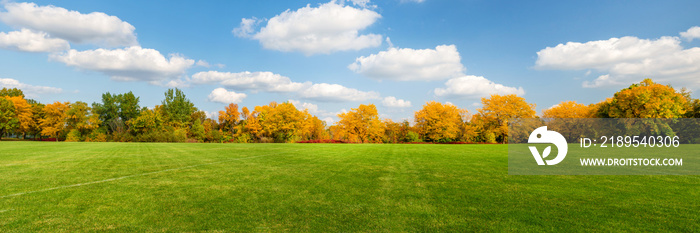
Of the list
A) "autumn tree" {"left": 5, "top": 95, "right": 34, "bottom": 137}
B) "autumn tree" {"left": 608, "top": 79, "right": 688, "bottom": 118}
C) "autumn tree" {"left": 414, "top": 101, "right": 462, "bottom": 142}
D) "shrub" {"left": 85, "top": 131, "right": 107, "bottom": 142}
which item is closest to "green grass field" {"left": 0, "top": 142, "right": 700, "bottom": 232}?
"autumn tree" {"left": 608, "top": 79, "right": 688, "bottom": 118}

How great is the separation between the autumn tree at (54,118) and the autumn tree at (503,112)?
85286mm

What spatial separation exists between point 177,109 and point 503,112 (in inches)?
2936

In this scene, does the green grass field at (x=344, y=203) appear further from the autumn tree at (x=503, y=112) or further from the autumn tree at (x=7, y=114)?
the autumn tree at (x=7, y=114)

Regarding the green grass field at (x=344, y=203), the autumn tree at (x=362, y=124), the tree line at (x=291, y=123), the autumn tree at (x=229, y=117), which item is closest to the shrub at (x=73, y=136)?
the tree line at (x=291, y=123)

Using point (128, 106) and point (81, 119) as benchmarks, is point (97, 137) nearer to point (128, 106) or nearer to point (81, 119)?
point (81, 119)

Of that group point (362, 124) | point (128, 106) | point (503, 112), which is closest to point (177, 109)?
point (128, 106)

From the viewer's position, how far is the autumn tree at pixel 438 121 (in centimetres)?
5725

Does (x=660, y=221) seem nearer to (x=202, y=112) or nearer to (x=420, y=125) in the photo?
(x=420, y=125)

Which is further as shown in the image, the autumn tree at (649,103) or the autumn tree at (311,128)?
the autumn tree at (311,128)

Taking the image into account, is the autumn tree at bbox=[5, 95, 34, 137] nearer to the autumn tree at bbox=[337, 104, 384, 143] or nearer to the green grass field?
the autumn tree at bbox=[337, 104, 384, 143]

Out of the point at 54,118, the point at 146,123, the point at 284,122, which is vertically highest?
the point at 284,122

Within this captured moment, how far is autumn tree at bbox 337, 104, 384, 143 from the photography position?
59.5 m

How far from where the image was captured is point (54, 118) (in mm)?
61219

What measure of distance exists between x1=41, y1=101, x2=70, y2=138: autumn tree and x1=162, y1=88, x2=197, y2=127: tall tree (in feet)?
59.6
